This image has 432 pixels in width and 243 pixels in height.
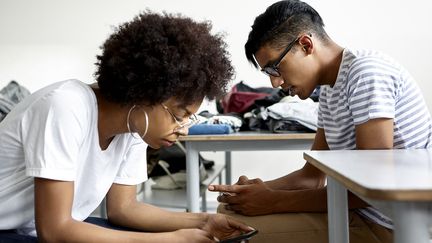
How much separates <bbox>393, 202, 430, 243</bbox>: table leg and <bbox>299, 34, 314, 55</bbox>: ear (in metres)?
0.83

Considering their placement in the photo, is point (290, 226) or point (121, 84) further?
point (290, 226)

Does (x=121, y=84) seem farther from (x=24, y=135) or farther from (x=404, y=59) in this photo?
(x=404, y=59)

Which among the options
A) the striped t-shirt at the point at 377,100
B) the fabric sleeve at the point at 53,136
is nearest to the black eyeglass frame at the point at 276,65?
the striped t-shirt at the point at 377,100

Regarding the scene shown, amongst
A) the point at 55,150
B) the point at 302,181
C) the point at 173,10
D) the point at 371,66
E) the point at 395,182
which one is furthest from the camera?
the point at 173,10

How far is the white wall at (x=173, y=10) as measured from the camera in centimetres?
333

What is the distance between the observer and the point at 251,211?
4.36 ft

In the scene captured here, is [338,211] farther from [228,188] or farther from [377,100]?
[228,188]

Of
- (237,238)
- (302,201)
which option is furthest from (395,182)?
(302,201)

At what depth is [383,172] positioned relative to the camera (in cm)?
66

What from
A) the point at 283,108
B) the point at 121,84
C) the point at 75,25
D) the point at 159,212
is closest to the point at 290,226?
the point at 159,212

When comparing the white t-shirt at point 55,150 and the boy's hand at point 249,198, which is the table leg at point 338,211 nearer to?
the boy's hand at point 249,198

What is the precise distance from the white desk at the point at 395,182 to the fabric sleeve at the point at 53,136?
49cm

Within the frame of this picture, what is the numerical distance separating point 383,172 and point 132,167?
0.76m

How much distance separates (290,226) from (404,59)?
8.24 feet
